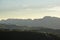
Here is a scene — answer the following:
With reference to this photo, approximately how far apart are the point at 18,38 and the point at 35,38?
2.16 meters

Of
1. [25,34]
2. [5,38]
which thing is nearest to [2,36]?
[5,38]

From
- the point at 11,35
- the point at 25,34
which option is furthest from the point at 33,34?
the point at 11,35

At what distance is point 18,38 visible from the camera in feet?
87.6

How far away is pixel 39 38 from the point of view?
27.0 m

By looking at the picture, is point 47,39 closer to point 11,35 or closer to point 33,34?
point 33,34

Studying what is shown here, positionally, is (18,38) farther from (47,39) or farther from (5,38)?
(47,39)

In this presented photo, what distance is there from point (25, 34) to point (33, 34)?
3.56ft

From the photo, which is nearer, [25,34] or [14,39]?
[14,39]

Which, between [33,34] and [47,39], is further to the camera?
[33,34]

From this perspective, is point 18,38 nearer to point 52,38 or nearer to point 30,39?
point 30,39

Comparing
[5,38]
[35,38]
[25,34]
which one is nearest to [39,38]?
[35,38]

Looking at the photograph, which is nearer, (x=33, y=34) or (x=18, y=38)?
(x=18, y=38)

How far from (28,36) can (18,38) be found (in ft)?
5.01

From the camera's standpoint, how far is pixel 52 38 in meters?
27.3
